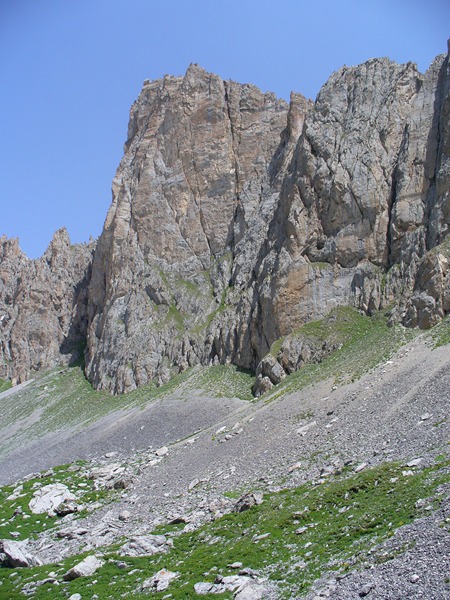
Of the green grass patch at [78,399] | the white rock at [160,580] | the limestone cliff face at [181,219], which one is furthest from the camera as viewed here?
the limestone cliff face at [181,219]

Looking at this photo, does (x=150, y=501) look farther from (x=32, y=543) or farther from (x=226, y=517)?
(x=226, y=517)

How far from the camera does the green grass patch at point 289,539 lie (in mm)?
16234

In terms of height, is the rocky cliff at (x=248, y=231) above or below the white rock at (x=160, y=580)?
above

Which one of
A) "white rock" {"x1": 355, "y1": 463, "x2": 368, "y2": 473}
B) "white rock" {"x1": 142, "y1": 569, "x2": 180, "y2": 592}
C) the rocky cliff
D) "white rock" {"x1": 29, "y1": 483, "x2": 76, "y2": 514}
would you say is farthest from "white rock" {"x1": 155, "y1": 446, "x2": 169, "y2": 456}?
"white rock" {"x1": 142, "y1": 569, "x2": 180, "y2": 592}

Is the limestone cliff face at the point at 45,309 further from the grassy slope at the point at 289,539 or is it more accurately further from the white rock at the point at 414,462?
the white rock at the point at 414,462

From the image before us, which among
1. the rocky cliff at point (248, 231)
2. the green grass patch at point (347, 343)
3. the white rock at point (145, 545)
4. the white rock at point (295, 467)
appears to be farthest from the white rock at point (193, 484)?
the rocky cliff at point (248, 231)

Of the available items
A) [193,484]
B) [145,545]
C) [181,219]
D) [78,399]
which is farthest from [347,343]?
[181,219]

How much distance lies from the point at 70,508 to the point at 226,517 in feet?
45.1

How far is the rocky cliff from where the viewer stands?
57469 millimetres

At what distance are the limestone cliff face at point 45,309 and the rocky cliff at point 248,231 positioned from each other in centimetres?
41

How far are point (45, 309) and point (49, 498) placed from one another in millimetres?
87748

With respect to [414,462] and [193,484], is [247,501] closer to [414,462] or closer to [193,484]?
[414,462]

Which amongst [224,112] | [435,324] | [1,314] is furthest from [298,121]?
[1,314]

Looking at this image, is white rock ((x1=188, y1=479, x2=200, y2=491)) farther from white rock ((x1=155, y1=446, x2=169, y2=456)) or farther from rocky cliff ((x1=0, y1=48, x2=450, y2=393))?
rocky cliff ((x1=0, y1=48, x2=450, y2=393))
